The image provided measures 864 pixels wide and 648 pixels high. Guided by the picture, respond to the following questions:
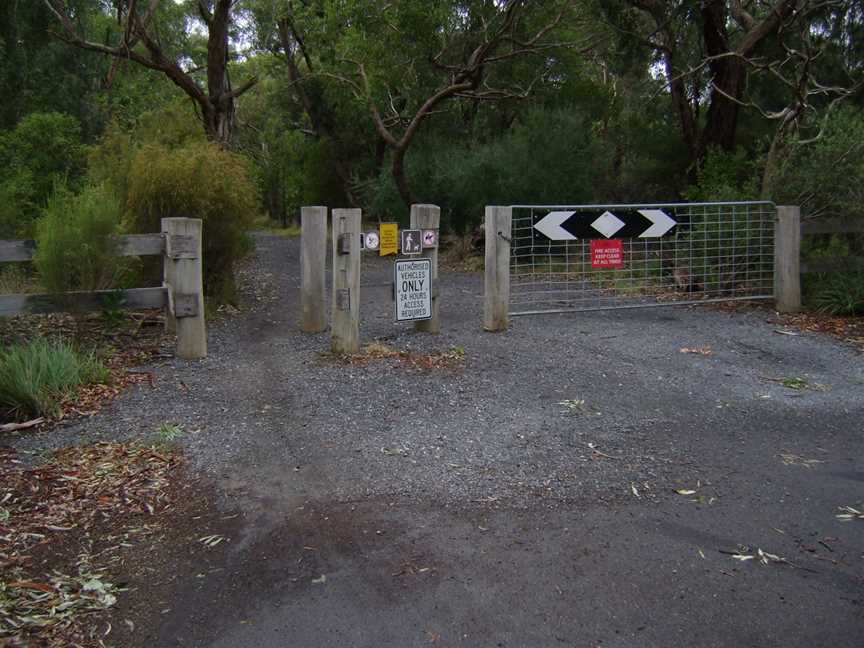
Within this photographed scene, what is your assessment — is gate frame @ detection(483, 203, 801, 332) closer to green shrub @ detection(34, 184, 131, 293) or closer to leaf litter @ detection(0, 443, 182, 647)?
green shrub @ detection(34, 184, 131, 293)

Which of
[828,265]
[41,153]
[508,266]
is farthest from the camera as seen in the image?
[41,153]

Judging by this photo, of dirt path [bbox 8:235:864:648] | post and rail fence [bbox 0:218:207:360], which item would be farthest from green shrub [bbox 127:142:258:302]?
dirt path [bbox 8:235:864:648]

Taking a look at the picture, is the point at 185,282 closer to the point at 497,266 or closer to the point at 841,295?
the point at 497,266

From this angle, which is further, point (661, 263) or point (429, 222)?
point (661, 263)

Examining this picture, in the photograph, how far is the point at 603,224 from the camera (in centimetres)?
1057

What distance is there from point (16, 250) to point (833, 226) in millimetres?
10056

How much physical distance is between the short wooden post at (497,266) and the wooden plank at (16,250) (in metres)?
4.80

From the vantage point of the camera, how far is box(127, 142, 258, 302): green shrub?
10586 millimetres

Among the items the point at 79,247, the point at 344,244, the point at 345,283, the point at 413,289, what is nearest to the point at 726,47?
the point at 413,289

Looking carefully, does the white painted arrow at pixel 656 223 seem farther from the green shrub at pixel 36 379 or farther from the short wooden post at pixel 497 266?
the green shrub at pixel 36 379

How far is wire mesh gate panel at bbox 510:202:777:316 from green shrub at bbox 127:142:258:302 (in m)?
3.73

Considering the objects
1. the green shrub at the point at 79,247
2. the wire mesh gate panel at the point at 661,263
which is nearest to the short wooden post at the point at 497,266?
the wire mesh gate panel at the point at 661,263

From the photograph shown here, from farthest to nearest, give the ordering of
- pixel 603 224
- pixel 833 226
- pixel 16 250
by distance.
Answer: pixel 833 226 < pixel 603 224 < pixel 16 250

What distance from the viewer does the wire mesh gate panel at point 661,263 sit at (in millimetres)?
10875
